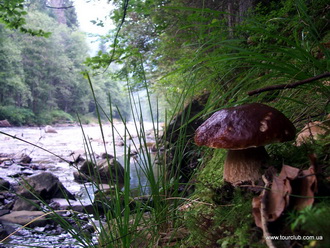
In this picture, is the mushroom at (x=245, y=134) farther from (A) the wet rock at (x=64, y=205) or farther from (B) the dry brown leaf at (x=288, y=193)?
(A) the wet rock at (x=64, y=205)

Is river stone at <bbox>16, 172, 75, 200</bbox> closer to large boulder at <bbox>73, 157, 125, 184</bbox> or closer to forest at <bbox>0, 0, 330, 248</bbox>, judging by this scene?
large boulder at <bbox>73, 157, 125, 184</bbox>

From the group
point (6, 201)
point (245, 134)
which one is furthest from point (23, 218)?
point (245, 134)

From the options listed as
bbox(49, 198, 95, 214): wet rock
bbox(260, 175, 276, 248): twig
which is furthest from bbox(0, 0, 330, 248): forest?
bbox(49, 198, 95, 214): wet rock

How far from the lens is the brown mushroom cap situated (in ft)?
3.00

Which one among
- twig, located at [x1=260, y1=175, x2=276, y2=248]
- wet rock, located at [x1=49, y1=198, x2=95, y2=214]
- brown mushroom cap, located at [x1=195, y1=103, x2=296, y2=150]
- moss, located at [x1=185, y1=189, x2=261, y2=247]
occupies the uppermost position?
brown mushroom cap, located at [x1=195, y1=103, x2=296, y2=150]

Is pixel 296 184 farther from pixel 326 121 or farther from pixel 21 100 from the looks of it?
pixel 21 100

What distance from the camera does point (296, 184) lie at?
659 millimetres

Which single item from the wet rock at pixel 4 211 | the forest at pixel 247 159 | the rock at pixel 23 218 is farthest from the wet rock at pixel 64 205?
the forest at pixel 247 159

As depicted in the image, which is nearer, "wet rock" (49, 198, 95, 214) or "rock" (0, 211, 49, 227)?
"rock" (0, 211, 49, 227)

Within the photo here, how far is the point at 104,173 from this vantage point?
5.60 metres

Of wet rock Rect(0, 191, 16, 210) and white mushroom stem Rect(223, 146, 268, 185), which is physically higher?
white mushroom stem Rect(223, 146, 268, 185)

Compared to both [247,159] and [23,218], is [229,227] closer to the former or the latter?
[247,159]

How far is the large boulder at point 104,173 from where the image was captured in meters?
1.25

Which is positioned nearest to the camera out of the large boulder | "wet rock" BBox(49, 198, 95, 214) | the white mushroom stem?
the white mushroom stem
